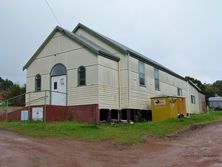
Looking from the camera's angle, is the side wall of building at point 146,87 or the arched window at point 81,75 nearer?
the arched window at point 81,75

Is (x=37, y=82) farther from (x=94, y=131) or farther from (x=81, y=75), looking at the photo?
(x=94, y=131)

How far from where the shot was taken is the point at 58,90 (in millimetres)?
25094

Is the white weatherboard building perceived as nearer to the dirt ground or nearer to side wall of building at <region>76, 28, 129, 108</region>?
side wall of building at <region>76, 28, 129, 108</region>

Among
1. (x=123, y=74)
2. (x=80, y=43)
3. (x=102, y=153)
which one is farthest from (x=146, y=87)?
(x=102, y=153)

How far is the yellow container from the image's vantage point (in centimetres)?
2627

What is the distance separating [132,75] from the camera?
25797 millimetres

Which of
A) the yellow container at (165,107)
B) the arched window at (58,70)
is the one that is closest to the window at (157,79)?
the yellow container at (165,107)

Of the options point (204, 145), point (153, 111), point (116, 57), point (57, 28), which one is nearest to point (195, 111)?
point (153, 111)

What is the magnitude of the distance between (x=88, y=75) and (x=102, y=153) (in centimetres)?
1120

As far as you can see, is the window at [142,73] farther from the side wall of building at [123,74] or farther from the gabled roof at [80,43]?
the gabled roof at [80,43]

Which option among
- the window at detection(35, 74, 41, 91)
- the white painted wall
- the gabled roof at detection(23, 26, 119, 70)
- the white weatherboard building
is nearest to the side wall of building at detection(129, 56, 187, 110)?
the white weatherboard building

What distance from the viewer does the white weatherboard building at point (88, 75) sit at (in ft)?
76.6

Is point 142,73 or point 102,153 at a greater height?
point 142,73

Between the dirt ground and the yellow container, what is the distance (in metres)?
9.20
